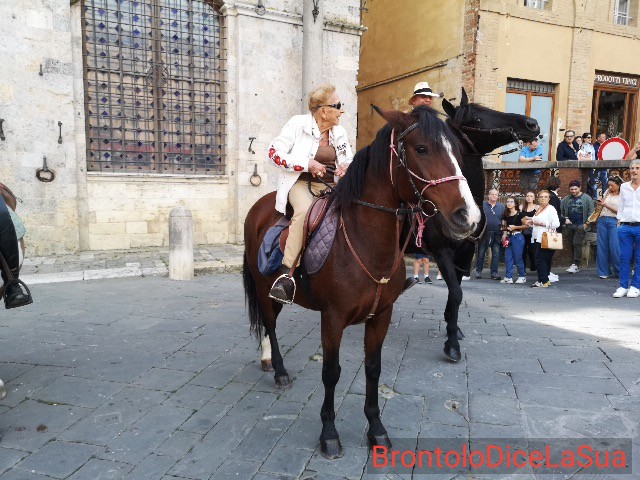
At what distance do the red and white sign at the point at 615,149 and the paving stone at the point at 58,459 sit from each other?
11560mm

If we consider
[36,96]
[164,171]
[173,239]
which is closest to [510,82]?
[164,171]

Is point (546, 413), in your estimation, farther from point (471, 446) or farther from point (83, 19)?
point (83, 19)

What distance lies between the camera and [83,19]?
9859 mm

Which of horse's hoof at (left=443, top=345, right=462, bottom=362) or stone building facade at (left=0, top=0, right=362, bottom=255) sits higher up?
stone building facade at (left=0, top=0, right=362, bottom=255)

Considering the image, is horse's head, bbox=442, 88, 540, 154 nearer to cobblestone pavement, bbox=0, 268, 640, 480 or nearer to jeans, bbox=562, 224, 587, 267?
cobblestone pavement, bbox=0, 268, 640, 480

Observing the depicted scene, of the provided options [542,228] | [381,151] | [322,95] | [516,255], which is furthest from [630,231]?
[381,151]

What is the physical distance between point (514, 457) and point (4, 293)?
3.76 meters

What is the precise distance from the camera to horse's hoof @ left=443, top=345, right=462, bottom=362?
4.52m

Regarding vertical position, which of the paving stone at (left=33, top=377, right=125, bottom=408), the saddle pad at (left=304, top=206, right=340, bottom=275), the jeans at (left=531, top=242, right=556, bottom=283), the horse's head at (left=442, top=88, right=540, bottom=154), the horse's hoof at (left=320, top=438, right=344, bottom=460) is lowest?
the paving stone at (left=33, top=377, right=125, bottom=408)

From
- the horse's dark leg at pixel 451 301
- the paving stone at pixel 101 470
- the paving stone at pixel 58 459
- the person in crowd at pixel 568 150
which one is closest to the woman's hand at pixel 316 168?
the horse's dark leg at pixel 451 301

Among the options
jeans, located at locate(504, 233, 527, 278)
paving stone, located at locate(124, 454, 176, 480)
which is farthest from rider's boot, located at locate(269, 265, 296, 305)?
jeans, located at locate(504, 233, 527, 278)

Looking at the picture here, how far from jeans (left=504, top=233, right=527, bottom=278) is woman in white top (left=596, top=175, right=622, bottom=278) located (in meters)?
1.61

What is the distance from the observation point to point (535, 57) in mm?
14281

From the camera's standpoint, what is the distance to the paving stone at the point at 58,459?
274 cm
